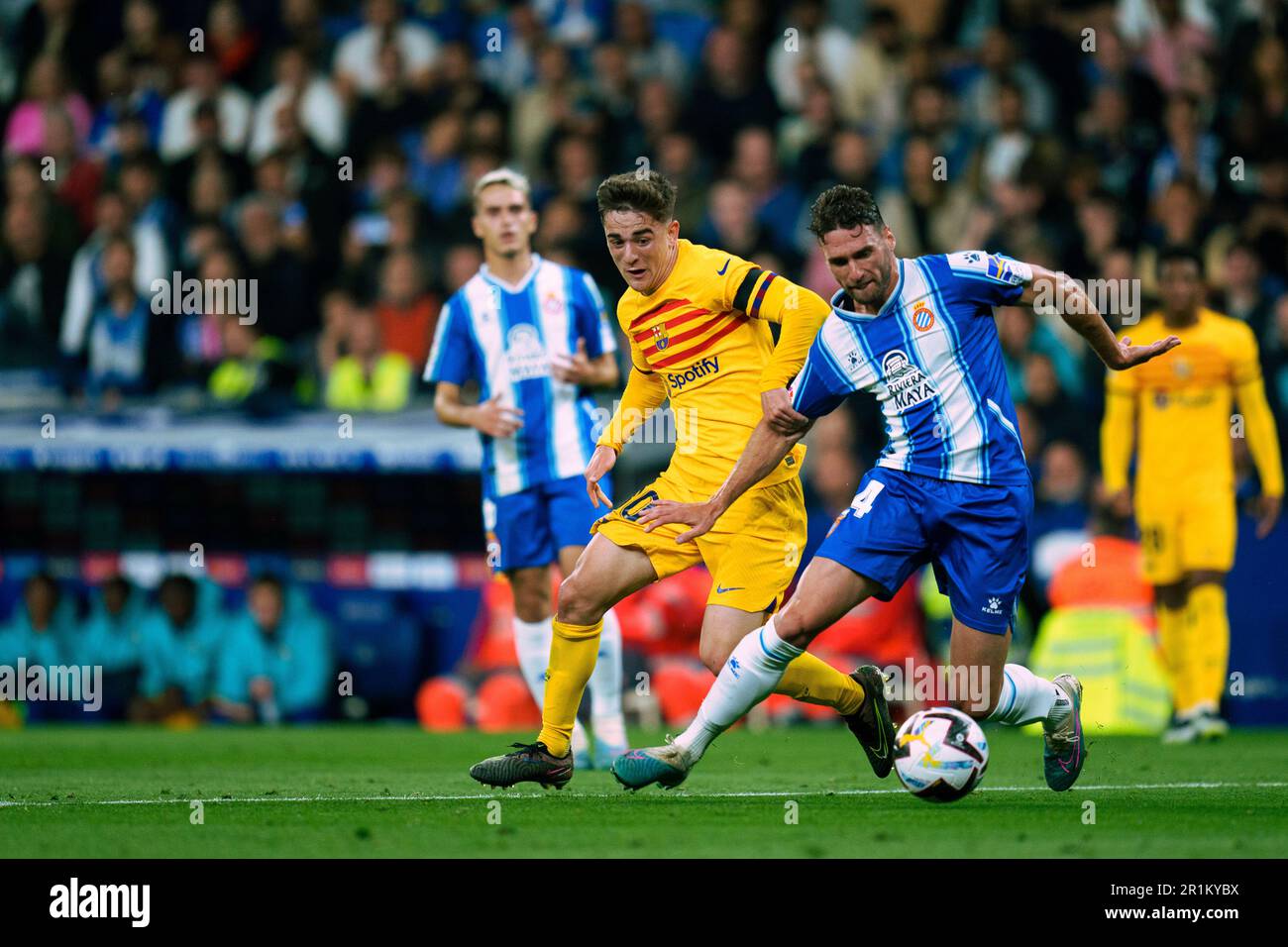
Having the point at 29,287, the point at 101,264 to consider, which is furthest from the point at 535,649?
the point at 29,287

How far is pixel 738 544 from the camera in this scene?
7.49 meters

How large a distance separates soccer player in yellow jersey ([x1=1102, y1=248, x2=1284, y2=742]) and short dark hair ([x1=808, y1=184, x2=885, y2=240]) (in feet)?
16.0

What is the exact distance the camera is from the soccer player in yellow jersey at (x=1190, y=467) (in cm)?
1111

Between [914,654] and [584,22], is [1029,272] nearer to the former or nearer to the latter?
[914,654]

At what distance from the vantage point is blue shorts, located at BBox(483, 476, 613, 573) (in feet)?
30.3

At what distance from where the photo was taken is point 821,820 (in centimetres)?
659

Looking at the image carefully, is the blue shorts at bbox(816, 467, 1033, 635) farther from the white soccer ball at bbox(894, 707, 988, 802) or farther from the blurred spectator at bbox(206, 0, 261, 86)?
the blurred spectator at bbox(206, 0, 261, 86)

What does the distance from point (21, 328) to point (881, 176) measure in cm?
736

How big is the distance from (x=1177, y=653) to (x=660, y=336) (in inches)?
194

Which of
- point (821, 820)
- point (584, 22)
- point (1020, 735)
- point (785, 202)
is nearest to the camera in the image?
point (821, 820)

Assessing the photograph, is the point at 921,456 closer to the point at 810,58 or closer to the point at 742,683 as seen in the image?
the point at 742,683

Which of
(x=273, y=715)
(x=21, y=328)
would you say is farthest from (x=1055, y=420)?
(x=21, y=328)

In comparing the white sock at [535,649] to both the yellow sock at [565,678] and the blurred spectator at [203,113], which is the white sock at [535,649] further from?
the blurred spectator at [203,113]

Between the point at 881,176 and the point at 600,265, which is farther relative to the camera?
the point at 881,176
